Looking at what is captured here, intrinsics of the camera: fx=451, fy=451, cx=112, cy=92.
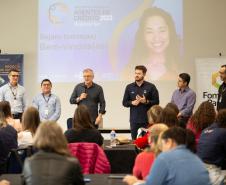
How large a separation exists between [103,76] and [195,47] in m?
1.87

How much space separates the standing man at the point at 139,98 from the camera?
6.80 m

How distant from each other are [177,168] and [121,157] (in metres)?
2.49

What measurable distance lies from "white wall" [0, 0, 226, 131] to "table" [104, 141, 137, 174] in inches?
132

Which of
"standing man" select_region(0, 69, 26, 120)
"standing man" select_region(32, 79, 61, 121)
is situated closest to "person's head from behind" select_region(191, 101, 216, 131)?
"standing man" select_region(32, 79, 61, 121)

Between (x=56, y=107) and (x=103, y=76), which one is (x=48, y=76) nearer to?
(x=103, y=76)

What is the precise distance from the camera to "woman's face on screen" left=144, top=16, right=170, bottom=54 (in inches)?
344

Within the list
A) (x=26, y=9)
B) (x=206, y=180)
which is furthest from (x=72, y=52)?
(x=206, y=180)

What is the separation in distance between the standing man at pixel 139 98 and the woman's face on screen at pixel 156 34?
1.98m

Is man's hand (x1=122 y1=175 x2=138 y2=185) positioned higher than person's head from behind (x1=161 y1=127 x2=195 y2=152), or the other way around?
person's head from behind (x1=161 y1=127 x2=195 y2=152)

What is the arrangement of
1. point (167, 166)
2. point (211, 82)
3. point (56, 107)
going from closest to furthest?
point (167, 166)
point (56, 107)
point (211, 82)

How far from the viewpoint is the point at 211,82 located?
8.53 meters

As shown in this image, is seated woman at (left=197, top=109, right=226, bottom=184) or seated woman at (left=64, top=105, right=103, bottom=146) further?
seated woman at (left=64, top=105, right=103, bottom=146)

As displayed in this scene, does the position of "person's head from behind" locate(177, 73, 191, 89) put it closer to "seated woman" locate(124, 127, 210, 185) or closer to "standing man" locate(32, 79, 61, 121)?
"standing man" locate(32, 79, 61, 121)

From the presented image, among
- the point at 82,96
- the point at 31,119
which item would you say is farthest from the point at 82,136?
the point at 82,96
